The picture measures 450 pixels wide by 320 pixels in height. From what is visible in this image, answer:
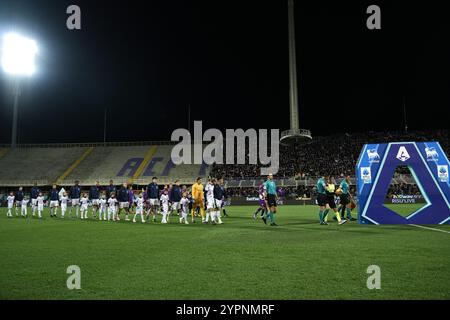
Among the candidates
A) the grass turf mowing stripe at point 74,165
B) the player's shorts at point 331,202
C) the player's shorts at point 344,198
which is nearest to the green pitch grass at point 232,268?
the player's shorts at point 331,202

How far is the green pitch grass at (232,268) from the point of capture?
4379 millimetres

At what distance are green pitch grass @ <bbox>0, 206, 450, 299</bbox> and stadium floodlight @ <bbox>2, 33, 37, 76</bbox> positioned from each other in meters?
38.5

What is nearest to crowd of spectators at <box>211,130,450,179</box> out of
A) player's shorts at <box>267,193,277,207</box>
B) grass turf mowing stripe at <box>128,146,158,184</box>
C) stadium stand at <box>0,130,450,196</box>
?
stadium stand at <box>0,130,450,196</box>

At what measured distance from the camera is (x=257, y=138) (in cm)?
5775

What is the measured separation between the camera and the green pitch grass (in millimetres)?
4379

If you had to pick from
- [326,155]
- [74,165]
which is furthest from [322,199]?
[74,165]

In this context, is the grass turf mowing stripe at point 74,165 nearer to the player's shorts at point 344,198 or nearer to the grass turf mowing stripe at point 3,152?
the grass turf mowing stripe at point 3,152

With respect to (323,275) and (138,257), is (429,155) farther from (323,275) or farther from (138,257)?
(138,257)

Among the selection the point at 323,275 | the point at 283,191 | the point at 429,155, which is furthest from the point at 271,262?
the point at 283,191

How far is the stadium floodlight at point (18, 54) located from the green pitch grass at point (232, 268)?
126 feet

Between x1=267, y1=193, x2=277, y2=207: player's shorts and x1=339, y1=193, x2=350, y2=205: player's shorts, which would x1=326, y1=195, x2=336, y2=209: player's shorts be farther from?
x1=267, y1=193, x2=277, y2=207: player's shorts

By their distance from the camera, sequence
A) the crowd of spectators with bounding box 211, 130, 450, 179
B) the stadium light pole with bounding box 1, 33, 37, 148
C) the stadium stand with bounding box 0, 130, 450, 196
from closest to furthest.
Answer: the stadium light pole with bounding box 1, 33, 37, 148, the crowd of spectators with bounding box 211, 130, 450, 179, the stadium stand with bounding box 0, 130, 450, 196

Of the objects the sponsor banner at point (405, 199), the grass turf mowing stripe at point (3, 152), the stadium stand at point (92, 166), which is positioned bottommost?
the sponsor banner at point (405, 199)
